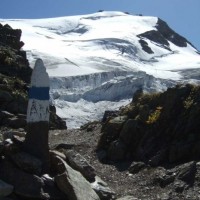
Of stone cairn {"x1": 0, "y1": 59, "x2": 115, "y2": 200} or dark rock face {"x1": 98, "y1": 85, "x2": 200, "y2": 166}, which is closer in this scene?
stone cairn {"x1": 0, "y1": 59, "x2": 115, "y2": 200}

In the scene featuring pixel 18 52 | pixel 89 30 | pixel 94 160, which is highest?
pixel 89 30

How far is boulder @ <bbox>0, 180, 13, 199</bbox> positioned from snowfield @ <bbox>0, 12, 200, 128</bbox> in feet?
101

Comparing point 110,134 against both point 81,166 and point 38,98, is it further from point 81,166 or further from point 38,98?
point 38,98

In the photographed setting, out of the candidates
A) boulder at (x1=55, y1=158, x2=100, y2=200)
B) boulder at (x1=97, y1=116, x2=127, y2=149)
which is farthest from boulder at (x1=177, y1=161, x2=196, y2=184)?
boulder at (x1=97, y1=116, x2=127, y2=149)

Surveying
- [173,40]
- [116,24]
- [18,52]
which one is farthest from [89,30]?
[18,52]

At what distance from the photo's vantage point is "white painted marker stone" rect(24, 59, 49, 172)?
10.4 meters

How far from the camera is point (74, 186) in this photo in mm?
9656

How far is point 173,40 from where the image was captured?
477ft

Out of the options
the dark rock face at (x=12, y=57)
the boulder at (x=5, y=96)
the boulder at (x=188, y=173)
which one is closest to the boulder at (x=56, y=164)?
the boulder at (x=188, y=173)

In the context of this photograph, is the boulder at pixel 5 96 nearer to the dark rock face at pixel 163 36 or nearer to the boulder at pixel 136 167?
the boulder at pixel 136 167

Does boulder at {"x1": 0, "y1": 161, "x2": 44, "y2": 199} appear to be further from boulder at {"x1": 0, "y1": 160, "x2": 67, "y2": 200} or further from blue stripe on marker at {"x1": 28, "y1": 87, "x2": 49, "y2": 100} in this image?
blue stripe on marker at {"x1": 28, "y1": 87, "x2": 49, "y2": 100}

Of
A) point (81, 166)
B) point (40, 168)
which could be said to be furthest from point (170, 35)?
point (40, 168)

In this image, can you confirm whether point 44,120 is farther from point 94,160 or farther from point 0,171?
point 94,160

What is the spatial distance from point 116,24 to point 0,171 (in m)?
129
